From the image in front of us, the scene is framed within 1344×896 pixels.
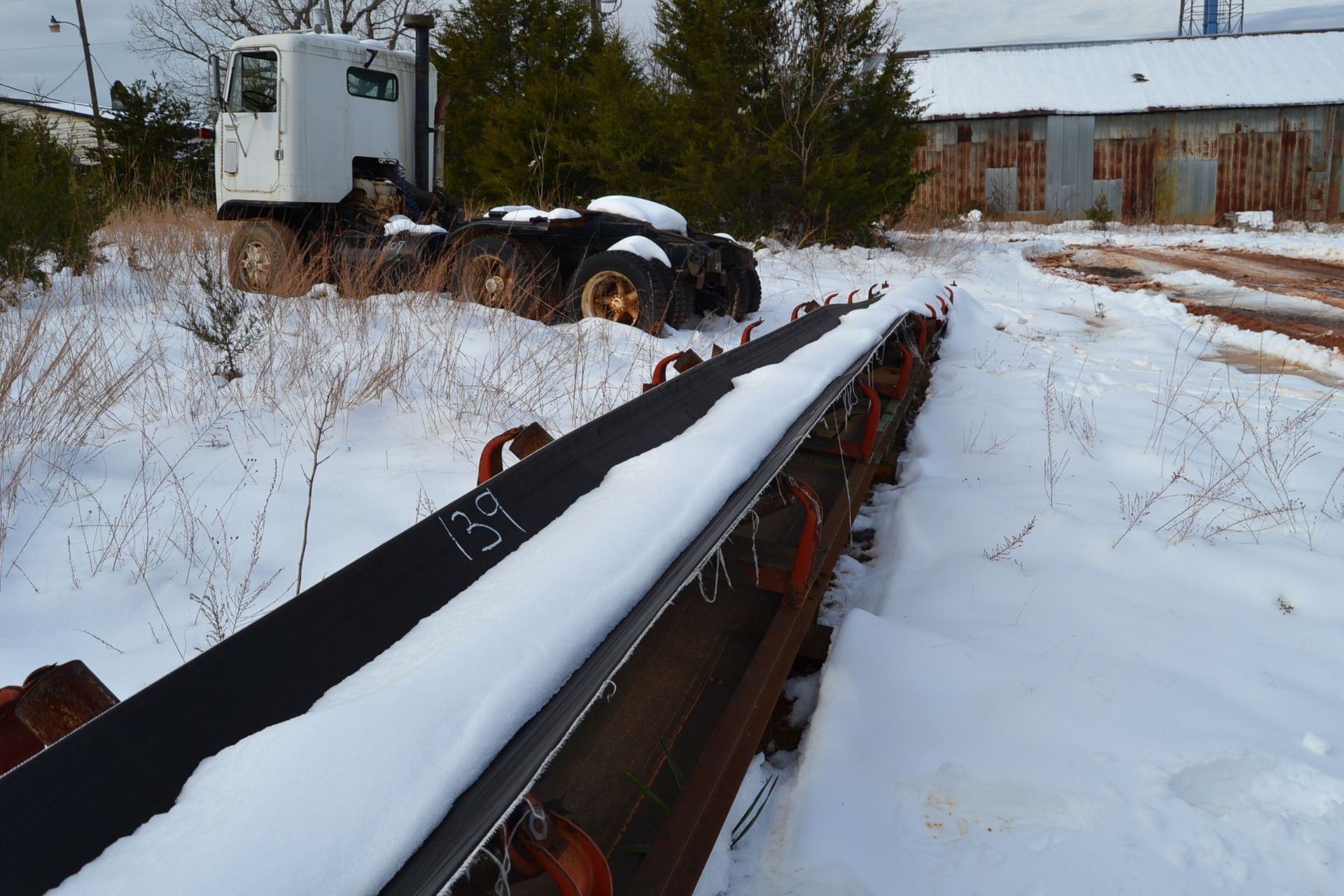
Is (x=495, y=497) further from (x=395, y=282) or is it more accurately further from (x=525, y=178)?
(x=525, y=178)

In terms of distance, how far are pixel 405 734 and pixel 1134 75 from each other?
3311 cm

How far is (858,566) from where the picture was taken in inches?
135

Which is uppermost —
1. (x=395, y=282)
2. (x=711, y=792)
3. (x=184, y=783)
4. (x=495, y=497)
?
(x=395, y=282)

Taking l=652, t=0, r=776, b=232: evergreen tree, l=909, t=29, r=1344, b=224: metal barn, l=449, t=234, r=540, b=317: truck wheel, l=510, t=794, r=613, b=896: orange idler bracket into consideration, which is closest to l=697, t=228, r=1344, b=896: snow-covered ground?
l=510, t=794, r=613, b=896: orange idler bracket

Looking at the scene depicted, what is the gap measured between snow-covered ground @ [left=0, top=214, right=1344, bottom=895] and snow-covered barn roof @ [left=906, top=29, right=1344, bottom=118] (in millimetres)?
24328

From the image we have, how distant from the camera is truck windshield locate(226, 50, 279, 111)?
8305 millimetres

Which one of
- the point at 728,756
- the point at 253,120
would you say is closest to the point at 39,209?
the point at 253,120

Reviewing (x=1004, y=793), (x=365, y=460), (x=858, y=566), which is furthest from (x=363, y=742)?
(x=365, y=460)

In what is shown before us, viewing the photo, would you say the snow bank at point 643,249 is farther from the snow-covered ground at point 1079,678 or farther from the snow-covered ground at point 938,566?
the snow-covered ground at point 1079,678

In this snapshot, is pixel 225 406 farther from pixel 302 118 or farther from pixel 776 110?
pixel 776 110

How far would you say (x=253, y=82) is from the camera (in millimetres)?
8375

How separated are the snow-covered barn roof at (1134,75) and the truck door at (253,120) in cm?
2199

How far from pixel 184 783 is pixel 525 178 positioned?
603 inches

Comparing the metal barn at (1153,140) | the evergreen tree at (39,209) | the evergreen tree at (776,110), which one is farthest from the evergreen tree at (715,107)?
the metal barn at (1153,140)
